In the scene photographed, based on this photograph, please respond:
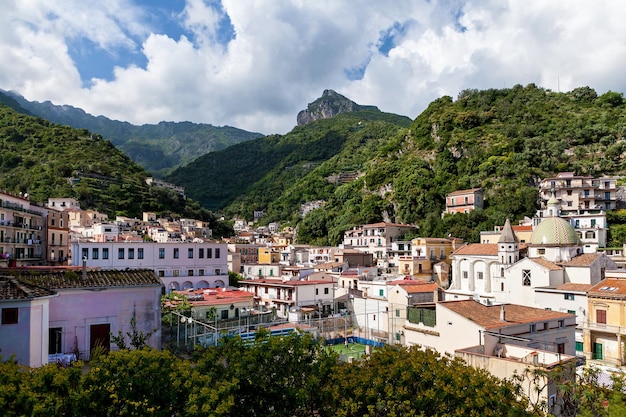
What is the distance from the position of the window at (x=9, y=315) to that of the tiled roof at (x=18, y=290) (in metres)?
0.42

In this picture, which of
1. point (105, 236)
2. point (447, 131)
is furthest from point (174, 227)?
point (447, 131)

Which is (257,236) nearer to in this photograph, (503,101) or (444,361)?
(503,101)

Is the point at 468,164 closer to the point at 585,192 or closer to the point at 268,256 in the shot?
the point at 585,192

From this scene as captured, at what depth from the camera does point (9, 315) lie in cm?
1497

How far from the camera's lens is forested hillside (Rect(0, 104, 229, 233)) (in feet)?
276

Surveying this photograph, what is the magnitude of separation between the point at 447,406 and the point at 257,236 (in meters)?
96.1

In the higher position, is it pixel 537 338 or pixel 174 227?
pixel 174 227

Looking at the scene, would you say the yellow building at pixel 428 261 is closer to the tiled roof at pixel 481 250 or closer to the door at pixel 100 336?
the tiled roof at pixel 481 250

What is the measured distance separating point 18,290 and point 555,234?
4387 cm

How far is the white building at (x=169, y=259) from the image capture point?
141ft

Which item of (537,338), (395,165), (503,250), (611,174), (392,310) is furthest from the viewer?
(395,165)

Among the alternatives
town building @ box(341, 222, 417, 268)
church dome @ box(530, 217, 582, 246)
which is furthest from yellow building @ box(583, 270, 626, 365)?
town building @ box(341, 222, 417, 268)

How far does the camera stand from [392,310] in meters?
35.6

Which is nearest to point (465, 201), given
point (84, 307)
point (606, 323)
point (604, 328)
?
point (606, 323)
